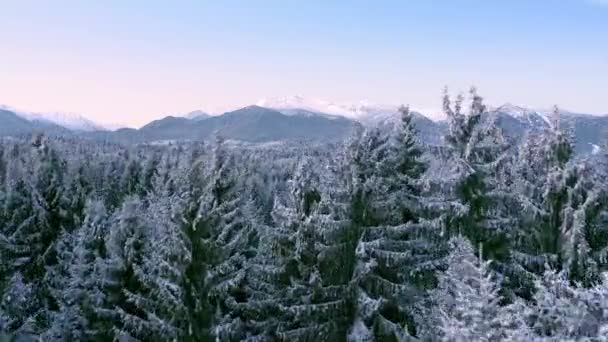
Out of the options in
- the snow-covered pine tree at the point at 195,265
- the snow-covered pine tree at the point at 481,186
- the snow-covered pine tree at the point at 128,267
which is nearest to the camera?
the snow-covered pine tree at the point at 195,265

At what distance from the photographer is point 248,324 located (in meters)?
21.4

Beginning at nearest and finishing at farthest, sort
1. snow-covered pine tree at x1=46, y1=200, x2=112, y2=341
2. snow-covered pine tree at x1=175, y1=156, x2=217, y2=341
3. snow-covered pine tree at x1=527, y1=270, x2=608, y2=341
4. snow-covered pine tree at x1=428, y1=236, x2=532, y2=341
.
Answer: snow-covered pine tree at x1=527, y1=270, x2=608, y2=341
snow-covered pine tree at x1=428, y1=236, x2=532, y2=341
snow-covered pine tree at x1=175, y1=156, x2=217, y2=341
snow-covered pine tree at x1=46, y1=200, x2=112, y2=341

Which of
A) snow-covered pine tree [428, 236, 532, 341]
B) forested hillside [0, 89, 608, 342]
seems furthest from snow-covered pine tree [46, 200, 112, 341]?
snow-covered pine tree [428, 236, 532, 341]

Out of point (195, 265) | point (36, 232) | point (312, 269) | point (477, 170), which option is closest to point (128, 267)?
point (195, 265)

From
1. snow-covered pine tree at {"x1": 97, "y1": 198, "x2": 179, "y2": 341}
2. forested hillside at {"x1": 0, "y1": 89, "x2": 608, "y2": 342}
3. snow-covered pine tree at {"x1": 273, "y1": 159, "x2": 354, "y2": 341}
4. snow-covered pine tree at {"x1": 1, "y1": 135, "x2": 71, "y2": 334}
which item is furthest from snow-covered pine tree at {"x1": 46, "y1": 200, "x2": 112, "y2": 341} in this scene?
snow-covered pine tree at {"x1": 273, "y1": 159, "x2": 354, "y2": 341}

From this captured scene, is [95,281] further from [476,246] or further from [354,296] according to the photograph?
[476,246]

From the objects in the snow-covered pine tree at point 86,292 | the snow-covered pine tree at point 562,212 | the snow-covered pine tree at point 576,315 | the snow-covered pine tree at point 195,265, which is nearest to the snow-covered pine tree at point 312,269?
the snow-covered pine tree at point 195,265

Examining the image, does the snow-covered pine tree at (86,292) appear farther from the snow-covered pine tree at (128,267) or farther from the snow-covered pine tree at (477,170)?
the snow-covered pine tree at (477,170)

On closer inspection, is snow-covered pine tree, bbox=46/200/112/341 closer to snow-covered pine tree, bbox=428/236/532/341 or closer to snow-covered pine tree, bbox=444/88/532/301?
snow-covered pine tree, bbox=444/88/532/301

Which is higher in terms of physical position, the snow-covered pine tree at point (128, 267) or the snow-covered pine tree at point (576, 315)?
the snow-covered pine tree at point (576, 315)

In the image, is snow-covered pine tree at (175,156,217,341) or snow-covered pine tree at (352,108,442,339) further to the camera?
snow-covered pine tree at (175,156,217,341)

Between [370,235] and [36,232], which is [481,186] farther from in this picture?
[36,232]

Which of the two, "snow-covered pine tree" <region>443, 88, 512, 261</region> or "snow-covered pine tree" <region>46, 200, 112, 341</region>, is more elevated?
"snow-covered pine tree" <region>443, 88, 512, 261</region>

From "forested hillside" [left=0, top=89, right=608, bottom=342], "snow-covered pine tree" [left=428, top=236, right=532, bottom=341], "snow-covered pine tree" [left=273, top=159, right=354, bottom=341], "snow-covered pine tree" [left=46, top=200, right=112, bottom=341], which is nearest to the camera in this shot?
"snow-covered pine tree" [left=428, top=236, right=532, bottom=341]
